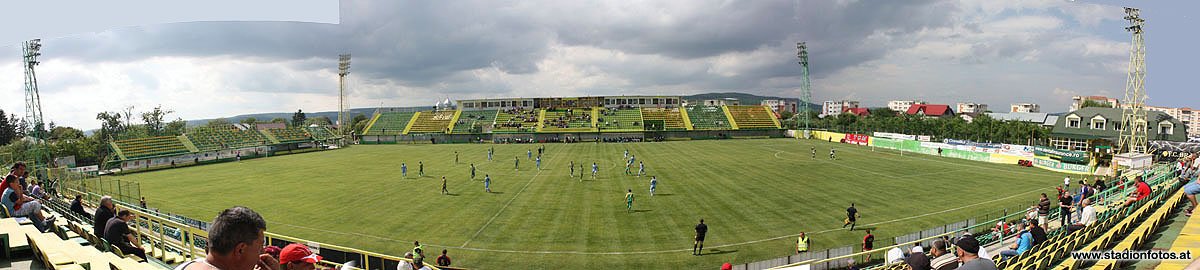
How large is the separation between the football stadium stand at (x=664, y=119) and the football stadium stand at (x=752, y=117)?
25.0 ft

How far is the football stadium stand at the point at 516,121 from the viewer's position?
69688mm

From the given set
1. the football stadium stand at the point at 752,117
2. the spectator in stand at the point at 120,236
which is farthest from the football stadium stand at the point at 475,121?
the spectator in stand at the point at 120,236

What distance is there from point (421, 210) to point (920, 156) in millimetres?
38203

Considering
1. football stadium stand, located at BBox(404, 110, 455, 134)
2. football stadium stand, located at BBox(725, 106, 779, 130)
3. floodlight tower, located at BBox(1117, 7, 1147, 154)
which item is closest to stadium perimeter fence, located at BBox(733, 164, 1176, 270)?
floodlight tower, located at BBox(1117, 7, 1147, 154)

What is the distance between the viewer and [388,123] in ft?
245

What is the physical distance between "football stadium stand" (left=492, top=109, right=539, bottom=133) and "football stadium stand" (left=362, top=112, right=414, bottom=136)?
1362cm

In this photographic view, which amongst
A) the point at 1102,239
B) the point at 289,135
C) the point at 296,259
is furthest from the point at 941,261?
the point at 289,135

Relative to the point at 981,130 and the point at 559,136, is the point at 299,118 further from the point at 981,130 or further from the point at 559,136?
the point at 981,130

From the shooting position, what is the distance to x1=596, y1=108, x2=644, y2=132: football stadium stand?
232ft

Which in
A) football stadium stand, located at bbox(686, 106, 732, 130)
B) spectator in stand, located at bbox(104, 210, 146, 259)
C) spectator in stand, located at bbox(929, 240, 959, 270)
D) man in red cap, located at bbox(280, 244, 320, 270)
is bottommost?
spectator in stand, located at bbox(929, 240, 959, 270)

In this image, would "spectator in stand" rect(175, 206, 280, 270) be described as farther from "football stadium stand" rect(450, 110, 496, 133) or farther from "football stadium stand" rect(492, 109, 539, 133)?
"football stadium stand" rect(450, 110, 496, 133)

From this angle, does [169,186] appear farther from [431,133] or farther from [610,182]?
[431,133]

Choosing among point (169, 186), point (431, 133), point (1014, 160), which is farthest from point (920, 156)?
point (431, 133)

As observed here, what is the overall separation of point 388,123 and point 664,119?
40.4 m
